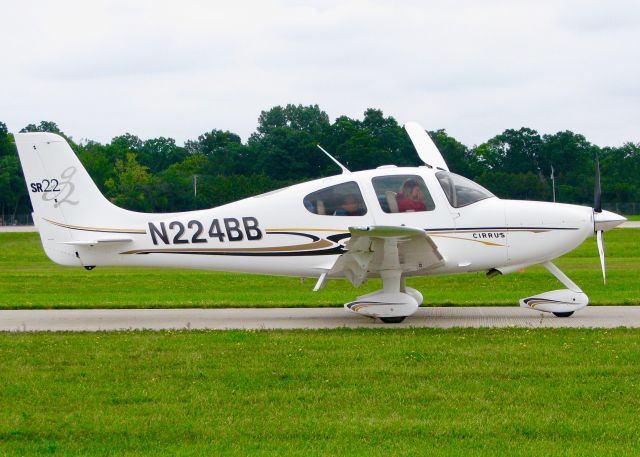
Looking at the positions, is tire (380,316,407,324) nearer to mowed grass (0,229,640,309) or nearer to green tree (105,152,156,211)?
mowed grass (0,229,640,309)

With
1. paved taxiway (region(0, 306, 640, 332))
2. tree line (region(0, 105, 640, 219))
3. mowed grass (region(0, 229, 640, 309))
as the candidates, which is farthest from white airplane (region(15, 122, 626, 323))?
tree line (region(0, 105, 640, 219))

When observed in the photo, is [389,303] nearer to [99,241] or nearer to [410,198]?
[410,198]

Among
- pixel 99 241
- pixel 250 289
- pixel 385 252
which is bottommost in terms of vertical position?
pixel 250 289

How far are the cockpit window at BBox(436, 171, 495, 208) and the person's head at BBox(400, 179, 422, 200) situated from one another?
0.36 metres

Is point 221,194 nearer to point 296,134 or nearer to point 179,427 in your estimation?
point 296,134

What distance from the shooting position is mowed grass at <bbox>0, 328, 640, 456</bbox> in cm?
715

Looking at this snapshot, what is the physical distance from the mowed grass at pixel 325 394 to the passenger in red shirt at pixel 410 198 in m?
2.21

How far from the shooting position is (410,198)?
45.6 ft

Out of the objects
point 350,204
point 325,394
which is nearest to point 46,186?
point 350,204

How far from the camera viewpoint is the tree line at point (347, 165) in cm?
5344

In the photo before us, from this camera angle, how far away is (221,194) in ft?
163

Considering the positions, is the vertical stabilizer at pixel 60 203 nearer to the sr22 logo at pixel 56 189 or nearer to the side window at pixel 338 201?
the sr22 logo at pixel 56 189

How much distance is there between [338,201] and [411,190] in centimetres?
106

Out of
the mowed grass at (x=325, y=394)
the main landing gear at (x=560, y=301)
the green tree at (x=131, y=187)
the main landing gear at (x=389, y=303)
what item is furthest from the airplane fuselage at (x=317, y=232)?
the green tree at (x=131, y=187)
